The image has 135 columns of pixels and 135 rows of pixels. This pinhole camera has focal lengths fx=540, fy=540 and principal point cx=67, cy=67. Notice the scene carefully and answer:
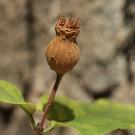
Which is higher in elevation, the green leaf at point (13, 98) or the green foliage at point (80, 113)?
the green leaf at point (13, 98)

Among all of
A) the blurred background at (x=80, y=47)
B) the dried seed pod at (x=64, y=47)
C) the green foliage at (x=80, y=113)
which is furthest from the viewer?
the blurred background at (x=80, y=47)

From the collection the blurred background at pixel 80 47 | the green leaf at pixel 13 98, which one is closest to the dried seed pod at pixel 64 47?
the green leaf at pixel 13 98

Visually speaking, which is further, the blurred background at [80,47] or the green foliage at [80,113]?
the blurred background at [80,47]

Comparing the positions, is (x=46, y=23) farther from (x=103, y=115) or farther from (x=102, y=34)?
(x=103, y=115)

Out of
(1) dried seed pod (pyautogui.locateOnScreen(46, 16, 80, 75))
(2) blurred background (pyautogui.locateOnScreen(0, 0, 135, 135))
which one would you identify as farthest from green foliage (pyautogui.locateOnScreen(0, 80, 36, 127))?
(2) blurred background (pyautogui.locateOnScreen(0, 0, 135, 135))

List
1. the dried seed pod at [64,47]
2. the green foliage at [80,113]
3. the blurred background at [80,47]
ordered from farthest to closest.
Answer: the blurred background at [80,47]
the green foliage at [80,113]
the dried seed pod at [64,47]

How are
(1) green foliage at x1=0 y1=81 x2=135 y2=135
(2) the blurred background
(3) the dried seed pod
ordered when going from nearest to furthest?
(3) the dried seed pod, (1) green foliage at x1=0 y1=81 x2=135 y2=135, (2) the blurred background

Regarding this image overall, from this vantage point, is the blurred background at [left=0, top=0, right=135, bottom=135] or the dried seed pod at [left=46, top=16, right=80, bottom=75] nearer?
A: the dried seed pod at [left=46, top=16, right=80, bottom=75]

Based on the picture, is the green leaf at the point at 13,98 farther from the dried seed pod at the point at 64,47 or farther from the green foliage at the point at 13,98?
the dried seed pod at the point at 64,47

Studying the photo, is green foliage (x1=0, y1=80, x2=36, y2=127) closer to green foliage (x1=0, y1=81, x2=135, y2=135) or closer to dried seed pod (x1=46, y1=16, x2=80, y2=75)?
green foliage (x1=0, y1=81, x2=135, y2=135)
